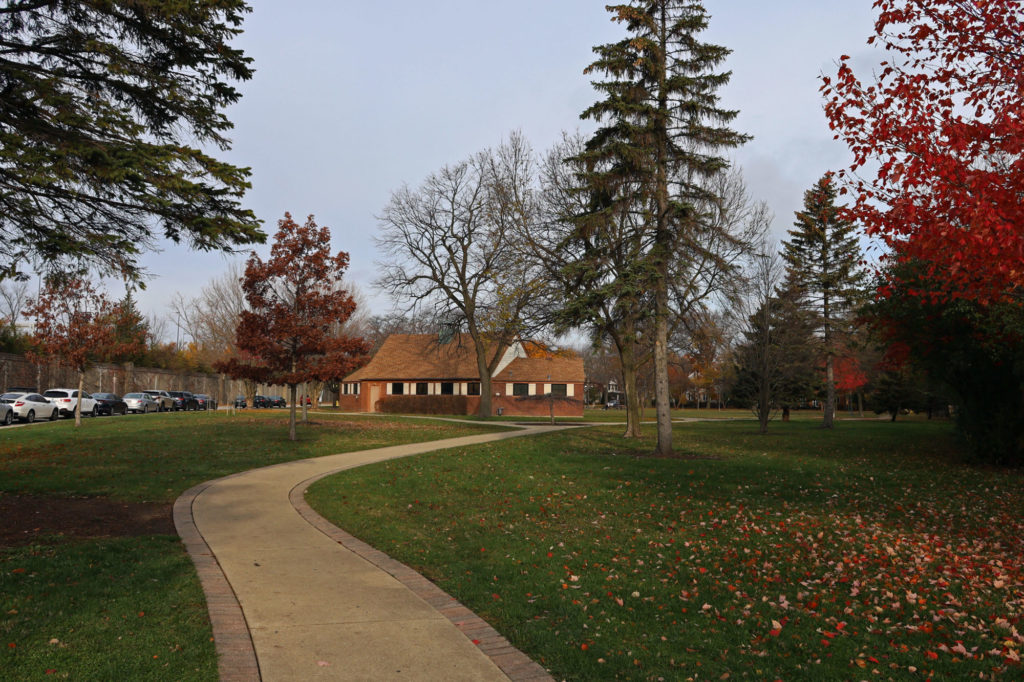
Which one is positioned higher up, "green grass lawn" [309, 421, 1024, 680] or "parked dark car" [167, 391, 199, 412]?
"parked dark car" [167, 391, 199, 412]

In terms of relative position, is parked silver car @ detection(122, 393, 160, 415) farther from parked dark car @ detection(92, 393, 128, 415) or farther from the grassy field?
the grassy field

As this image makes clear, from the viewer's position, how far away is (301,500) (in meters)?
10.5

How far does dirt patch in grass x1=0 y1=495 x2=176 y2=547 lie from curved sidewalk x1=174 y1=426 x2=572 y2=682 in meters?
0.41

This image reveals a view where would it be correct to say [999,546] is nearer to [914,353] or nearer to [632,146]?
[914,353]

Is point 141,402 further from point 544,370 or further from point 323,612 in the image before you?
point 323,612

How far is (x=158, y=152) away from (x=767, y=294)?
2456 cm

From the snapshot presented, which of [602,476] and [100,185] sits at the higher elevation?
[100,185]

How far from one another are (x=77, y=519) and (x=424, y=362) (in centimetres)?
4141

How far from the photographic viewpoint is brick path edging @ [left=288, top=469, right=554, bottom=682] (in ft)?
14.0

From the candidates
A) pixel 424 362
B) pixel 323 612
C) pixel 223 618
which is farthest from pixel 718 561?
pixel 424 362

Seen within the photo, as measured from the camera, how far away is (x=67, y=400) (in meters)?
32.9

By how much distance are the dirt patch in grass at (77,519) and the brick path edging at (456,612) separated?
6.72 ft

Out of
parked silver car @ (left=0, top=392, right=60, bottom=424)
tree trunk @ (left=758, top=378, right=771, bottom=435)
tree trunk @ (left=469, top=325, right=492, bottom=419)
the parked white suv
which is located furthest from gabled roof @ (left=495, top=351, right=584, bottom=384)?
parked silver car @ (left=0, top=392, right=60, bottom=424)

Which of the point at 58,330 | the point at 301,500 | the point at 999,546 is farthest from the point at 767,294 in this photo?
the point at 58,330
